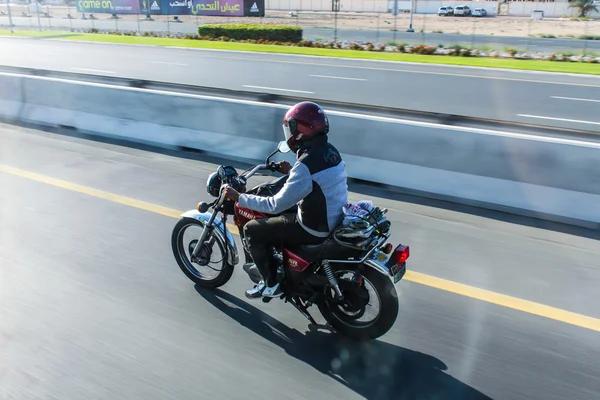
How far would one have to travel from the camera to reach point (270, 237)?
4289 mm

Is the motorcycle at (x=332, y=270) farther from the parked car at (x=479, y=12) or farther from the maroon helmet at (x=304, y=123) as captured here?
the parked car at (x=479, y=12)

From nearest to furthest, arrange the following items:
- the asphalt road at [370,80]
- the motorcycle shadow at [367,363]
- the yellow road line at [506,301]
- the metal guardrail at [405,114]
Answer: the motorcycle shadow at [367,363], the yellow road line at [506,301], the metal guardrail at [405,114], the asphalt road at [370,80]

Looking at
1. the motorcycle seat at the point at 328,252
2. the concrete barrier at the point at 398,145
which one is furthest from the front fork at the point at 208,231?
the concrete barrier at the point at 398,145

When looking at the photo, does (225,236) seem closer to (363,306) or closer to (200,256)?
(200,256)

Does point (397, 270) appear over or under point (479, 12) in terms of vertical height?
under

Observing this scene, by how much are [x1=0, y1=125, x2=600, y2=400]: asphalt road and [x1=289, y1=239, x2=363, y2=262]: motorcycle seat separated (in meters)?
0.63

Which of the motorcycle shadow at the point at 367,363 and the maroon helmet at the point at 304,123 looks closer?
the motorcycle shadow at the point at 367,363

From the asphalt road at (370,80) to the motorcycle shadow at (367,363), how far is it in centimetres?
1189

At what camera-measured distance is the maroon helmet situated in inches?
157

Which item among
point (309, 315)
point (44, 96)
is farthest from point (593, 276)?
point (44, 96)

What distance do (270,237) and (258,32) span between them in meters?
34.1

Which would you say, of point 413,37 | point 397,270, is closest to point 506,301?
point 397,270

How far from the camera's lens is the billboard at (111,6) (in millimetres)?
53594

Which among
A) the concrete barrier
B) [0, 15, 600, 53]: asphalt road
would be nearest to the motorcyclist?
the concrete barrier
